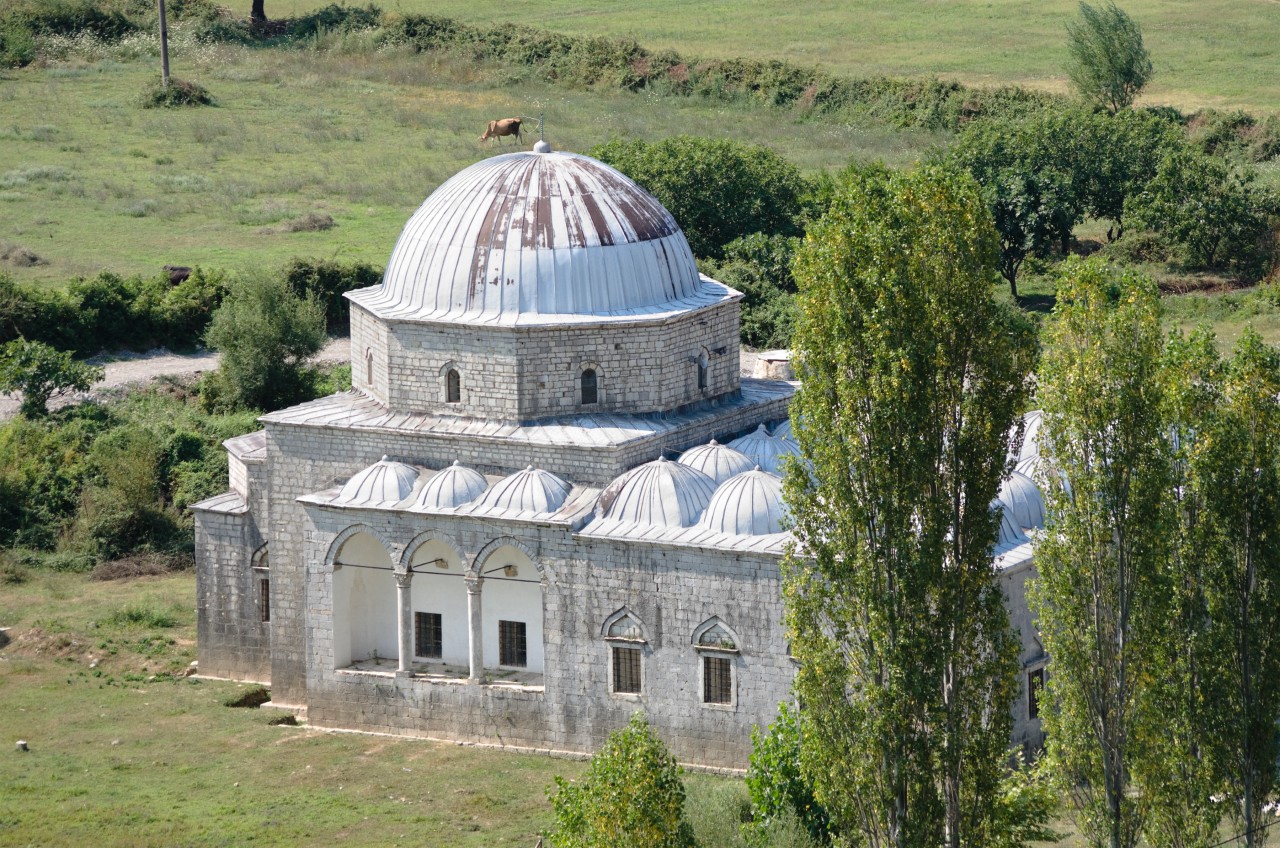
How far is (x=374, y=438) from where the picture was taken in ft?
105

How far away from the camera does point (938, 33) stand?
81.4 m

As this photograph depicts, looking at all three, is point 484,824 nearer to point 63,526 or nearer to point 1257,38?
point 63,526

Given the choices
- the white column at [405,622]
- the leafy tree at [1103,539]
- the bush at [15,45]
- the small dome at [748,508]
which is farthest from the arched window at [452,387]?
the bush at [15,45]

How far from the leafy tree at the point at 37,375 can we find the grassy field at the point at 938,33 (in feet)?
121

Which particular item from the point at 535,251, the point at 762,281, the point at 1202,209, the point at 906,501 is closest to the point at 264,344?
the point at 762,281

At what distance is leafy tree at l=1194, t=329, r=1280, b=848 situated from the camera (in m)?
23.2

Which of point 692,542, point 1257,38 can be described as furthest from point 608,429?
point 1257,38

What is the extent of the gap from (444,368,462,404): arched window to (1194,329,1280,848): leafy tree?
41.7ft

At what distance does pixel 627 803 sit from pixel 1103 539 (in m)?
5.91

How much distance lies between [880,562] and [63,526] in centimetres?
2245

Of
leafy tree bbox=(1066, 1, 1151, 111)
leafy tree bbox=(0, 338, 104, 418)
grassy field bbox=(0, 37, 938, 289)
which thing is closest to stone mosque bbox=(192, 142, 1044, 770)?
leafy tree bbox=(0, 338, 104, 418)

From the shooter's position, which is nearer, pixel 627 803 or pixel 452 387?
pixel 627 803

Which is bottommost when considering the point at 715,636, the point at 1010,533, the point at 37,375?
the point at 715,636

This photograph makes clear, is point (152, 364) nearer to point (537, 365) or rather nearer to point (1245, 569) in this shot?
point (537, 365)
